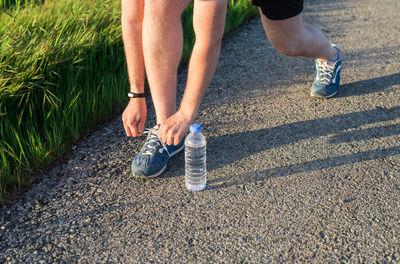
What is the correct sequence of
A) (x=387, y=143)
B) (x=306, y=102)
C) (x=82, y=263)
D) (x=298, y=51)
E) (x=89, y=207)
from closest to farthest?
(x=82, y=263)
(x=89, y=207)
(x=387, y=143)
(x=298, y=51)
(x=306, y=102)

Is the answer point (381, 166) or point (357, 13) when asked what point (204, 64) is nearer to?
point (381, 166)

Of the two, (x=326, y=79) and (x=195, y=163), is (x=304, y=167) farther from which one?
(x=326, y=79)

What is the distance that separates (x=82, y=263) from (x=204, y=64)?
1.23 metres

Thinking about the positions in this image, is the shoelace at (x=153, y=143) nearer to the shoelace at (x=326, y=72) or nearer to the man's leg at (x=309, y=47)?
the man's leg at (x=309, y=47)

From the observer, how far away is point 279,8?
3004 millimetres

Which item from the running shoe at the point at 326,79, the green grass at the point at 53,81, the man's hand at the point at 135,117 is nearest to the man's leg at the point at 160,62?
the man's hand at the point at 135,117

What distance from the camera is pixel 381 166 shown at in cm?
298

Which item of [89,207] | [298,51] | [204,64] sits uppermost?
[204,64]

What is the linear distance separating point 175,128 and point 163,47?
1.71ft

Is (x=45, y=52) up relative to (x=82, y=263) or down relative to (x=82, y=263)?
up

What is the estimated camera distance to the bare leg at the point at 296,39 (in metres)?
3.18

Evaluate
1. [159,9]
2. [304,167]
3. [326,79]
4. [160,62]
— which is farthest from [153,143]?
[326,79]

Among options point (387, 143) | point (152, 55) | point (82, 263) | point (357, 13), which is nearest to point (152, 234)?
point (82, 263)

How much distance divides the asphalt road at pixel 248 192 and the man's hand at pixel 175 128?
0.35 m
